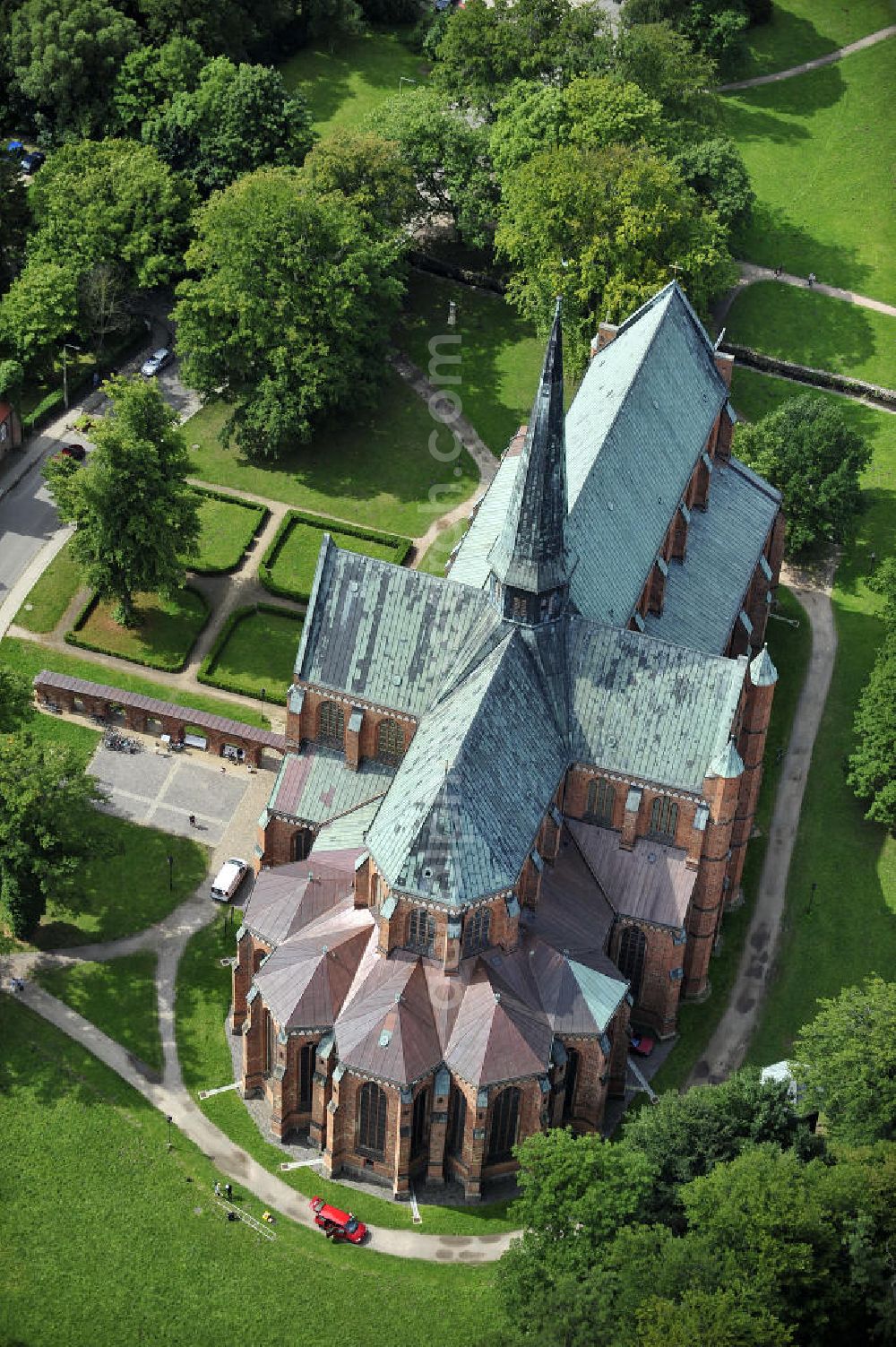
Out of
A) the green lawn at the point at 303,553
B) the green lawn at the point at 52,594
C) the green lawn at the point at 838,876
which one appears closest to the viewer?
the green lawn at the point at 838,876

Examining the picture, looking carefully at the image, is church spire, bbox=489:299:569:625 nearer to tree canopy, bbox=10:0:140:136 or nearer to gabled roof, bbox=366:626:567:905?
gabled roof, bbox=366:626:567:905

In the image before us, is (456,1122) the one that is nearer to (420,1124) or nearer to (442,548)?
(420,1124)

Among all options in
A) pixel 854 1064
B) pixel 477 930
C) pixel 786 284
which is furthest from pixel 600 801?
pixel 786 284

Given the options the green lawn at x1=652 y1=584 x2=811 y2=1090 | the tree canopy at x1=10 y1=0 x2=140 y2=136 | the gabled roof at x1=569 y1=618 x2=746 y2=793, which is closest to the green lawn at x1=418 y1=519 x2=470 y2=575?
the green lawn at x1=652 y1=584 x2=811 y2=1090

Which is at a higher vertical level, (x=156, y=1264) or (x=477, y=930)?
(x=477, y=930)

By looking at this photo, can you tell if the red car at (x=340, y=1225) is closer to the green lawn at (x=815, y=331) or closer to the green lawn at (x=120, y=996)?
the green lawn at (x=120, y=996)

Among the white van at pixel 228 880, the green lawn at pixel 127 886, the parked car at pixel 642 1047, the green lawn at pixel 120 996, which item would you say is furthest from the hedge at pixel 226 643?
the parked car at pixel 642 1047

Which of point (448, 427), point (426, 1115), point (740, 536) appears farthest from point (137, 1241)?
point (448, 427)
